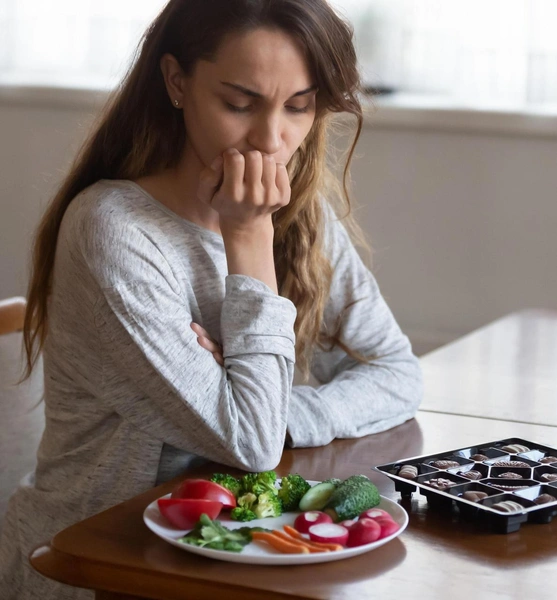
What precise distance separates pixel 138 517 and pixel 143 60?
0.71 meters

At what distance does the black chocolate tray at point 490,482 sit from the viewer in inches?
38.2

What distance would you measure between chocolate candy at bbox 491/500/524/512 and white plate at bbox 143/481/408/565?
0.09 metres

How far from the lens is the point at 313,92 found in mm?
1350

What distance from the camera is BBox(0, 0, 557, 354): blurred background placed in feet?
9.73

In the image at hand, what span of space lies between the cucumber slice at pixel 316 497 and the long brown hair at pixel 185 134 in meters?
0.57

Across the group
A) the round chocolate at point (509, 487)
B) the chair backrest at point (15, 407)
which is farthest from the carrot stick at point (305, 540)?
the chair backrest at point (15, 407)

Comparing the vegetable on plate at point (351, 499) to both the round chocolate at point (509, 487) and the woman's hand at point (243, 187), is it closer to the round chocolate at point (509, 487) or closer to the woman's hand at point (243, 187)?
the round chocolate at point (509, 487)

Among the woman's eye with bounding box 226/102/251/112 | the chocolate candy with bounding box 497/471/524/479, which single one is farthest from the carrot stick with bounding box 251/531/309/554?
the woman's eye with bounding box 226/102/251/112

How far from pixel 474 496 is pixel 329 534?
0.19 m

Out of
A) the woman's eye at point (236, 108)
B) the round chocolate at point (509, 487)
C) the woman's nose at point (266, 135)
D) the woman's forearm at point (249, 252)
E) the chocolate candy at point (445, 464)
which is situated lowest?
the chocolate candy at point (445, 464)

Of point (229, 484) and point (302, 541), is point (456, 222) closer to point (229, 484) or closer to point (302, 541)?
point (229, 484)

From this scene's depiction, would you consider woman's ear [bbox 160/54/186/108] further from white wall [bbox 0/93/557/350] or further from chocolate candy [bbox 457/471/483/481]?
white wall [bbox 0/93/557/350]

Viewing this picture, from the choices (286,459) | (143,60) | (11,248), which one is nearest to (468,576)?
(286,459)

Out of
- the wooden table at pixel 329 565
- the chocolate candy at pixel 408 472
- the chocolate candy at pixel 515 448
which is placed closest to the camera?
the wooden table at pixel 329 565
